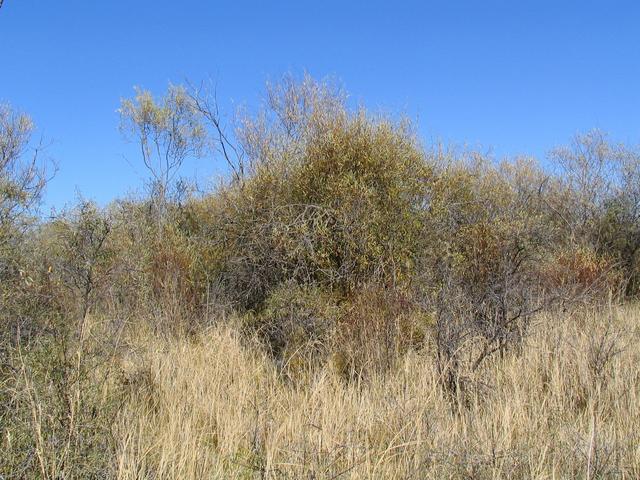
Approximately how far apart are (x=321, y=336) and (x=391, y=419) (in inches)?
101

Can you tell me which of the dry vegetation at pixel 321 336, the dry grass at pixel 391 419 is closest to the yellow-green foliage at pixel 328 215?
the dry vegetation at pixel 321 336

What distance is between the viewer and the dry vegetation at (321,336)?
336 cm

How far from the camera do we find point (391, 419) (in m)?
3.90

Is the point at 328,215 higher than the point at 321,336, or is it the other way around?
the point at 328,215

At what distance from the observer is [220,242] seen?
869 centimetres

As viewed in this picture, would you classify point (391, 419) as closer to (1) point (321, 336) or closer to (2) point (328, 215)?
(1) point (321, 336)

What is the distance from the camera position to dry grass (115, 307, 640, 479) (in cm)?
326

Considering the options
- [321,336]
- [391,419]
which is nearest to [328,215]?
[321,336]

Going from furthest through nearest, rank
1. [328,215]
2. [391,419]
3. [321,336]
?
1. [328,215]
2. [321,336]
3. [391,419]

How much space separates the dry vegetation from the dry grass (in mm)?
21

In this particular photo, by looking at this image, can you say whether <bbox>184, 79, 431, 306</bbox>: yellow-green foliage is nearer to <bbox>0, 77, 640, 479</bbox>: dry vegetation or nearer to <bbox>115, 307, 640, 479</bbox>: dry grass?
<bbox>0, 77, 640, 479</bbox>: dry vegetation

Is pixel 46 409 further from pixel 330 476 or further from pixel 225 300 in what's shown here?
pixel 225 300

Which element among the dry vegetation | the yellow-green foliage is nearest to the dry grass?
the dry vegetation

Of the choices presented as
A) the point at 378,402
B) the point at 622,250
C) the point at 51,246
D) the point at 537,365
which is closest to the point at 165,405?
the point at 378,402
